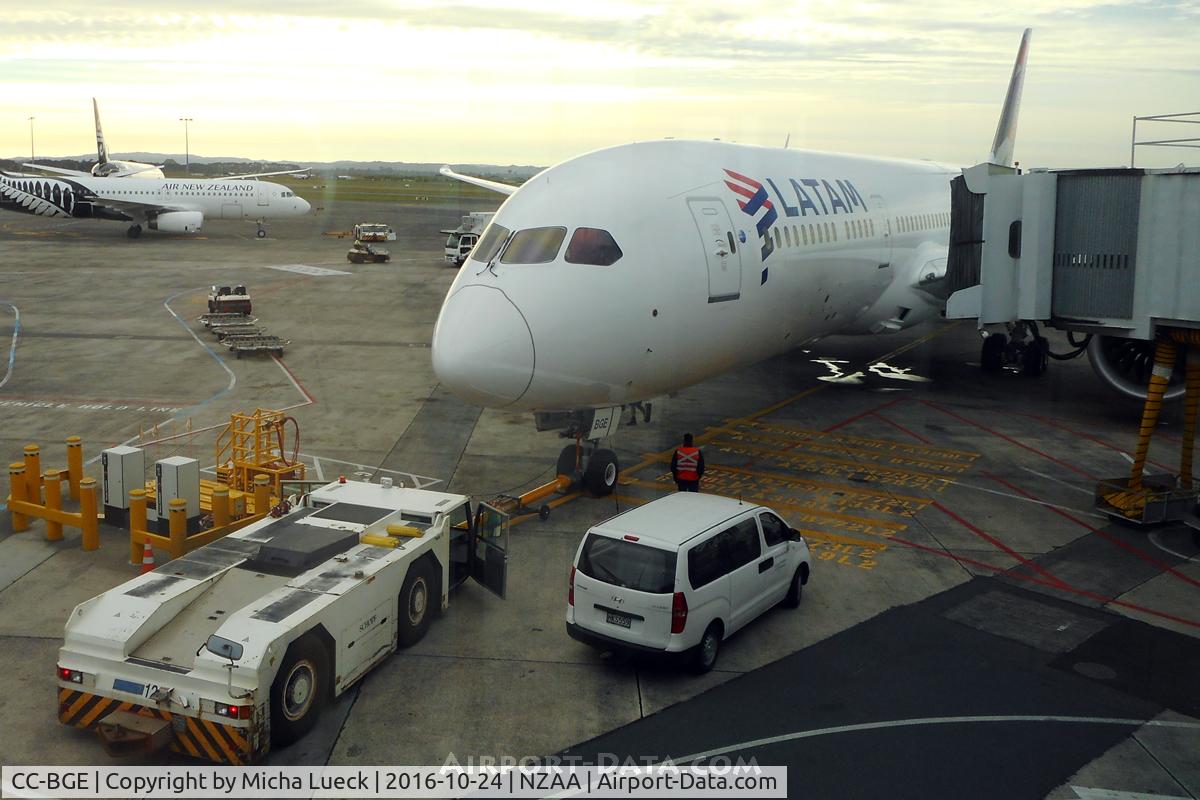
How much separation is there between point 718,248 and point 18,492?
37.8 ft

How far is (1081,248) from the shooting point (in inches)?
727

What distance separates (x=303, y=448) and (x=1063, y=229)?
1480 centimetres

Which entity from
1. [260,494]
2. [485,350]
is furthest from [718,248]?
[260,494]

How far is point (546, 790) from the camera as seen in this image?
949cm

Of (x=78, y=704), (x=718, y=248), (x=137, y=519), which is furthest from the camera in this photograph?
(x=718, y=248)

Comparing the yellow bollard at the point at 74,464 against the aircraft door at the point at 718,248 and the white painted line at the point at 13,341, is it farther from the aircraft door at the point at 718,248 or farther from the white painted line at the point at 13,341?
the white painted line at the point at 13,341

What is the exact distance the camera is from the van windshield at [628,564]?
11477 mm

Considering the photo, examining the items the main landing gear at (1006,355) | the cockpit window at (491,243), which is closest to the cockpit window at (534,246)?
the cockpit window at (491,243)

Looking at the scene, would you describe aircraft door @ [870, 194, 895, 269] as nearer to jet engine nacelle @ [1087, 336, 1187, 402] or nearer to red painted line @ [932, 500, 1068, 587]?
jet engine nacelle @ [1087, 336, 1187, 402]

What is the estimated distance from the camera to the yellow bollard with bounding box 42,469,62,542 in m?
15.6

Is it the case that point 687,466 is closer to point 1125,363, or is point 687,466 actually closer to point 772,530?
point 772,530

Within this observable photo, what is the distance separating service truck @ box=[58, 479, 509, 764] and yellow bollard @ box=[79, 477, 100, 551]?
135 inches

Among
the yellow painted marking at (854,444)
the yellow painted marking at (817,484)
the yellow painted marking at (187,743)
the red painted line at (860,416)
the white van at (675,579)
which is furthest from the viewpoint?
the red painted line at (860,416)

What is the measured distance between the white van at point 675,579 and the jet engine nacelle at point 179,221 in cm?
6256
